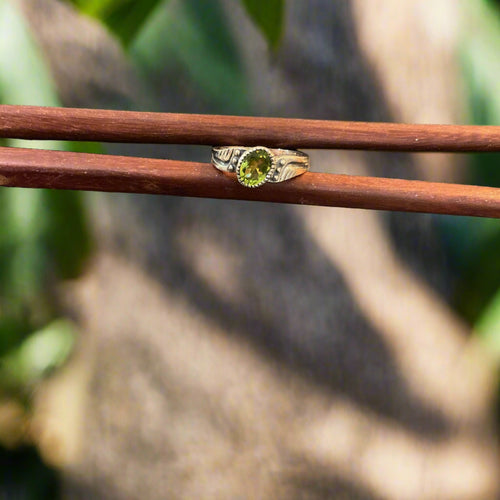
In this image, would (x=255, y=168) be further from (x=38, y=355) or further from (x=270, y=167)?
(x=38, y=355)

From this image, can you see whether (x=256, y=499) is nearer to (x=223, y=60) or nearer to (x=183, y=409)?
(x=183, y=409)

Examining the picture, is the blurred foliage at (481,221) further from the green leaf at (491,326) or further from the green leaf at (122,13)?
the green leaf at (122,13)

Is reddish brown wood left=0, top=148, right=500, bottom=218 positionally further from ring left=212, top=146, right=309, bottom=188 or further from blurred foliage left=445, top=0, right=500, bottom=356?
blurred foliage left=445, top=0, right=500, bottom=356

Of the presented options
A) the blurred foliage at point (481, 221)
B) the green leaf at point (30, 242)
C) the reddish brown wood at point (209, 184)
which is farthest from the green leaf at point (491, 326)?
the green leaf at point (30, 242)

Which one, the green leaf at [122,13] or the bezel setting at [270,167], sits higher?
the green leaf at [122,13]

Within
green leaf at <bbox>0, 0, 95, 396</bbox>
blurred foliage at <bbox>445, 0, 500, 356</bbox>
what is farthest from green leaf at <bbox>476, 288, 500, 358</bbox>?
green leaf at <bbox>0, 0, 95, 396</bbox>

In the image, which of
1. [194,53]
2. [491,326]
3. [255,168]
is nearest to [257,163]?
[255,168]
